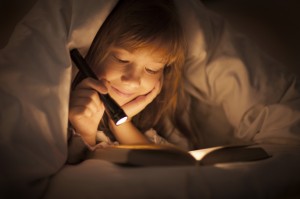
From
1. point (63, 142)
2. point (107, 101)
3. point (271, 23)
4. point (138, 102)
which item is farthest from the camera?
point (271, 23)

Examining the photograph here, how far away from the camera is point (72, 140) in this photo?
0.79 metres

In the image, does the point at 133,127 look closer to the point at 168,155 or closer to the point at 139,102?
the point at 139,102

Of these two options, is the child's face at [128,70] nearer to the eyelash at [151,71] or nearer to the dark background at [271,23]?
the eyelash at [151,71]

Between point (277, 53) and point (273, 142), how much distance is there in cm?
39

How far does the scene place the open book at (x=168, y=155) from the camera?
2.22 feet

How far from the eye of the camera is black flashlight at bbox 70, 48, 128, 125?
0.81 meters

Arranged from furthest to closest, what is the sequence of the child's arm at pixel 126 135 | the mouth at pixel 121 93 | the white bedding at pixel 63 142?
the child's arm at pixel 126 135 < the mouth at pixel 121 93 < the white bedding at pixel 63 142

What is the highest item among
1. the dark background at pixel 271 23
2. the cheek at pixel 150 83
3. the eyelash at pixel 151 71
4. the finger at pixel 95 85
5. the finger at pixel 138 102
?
the finger at pixel 95 85

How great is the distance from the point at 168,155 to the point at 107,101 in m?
0.22

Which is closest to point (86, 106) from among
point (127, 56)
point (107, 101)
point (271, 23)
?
point (107, 101)

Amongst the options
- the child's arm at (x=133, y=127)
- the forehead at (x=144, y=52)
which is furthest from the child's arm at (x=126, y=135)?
the forehead at (x=144, y=52)

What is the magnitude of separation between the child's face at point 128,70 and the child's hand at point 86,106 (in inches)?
2.3

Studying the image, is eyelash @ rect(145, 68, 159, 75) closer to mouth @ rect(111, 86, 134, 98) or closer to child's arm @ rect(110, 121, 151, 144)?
mouth @ rect(111, 86, 134, 98)

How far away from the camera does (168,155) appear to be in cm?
70
